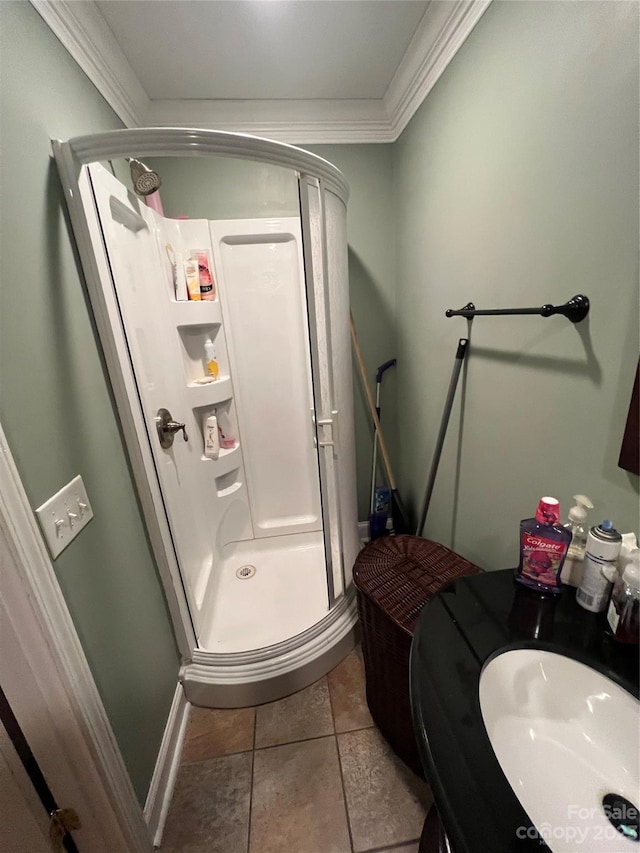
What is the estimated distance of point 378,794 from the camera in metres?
1.10

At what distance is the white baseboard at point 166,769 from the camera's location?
103 cm

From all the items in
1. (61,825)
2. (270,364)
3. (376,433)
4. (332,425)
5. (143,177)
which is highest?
(143,177)

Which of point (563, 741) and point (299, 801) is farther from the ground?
point (563, 741)

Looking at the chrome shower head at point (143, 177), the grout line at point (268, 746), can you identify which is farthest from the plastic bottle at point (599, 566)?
the chrome shower head at point (143, 177)

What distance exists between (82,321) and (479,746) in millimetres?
1235

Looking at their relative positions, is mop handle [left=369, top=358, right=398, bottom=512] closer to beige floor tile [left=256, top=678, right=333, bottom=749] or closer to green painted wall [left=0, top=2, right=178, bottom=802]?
beige floor tile [left=256, top=678, right=333, bottom=749]

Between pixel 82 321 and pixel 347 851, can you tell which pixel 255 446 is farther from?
pixel 347 851

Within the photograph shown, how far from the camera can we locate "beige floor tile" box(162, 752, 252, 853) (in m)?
1.03

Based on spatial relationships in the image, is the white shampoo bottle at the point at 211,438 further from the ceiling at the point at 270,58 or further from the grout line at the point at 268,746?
the ceiling at the point at 270,58

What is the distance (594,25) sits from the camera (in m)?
0.68

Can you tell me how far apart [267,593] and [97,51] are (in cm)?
219

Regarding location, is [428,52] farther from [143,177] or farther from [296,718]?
[296,718]

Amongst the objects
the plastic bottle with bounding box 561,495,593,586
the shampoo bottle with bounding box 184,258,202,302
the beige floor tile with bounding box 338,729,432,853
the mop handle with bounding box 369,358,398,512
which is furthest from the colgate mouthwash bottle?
the shampoo bottle with bounding box 184,258,202,302

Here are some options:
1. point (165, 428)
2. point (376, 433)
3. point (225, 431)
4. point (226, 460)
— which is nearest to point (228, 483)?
point (226, 460)
